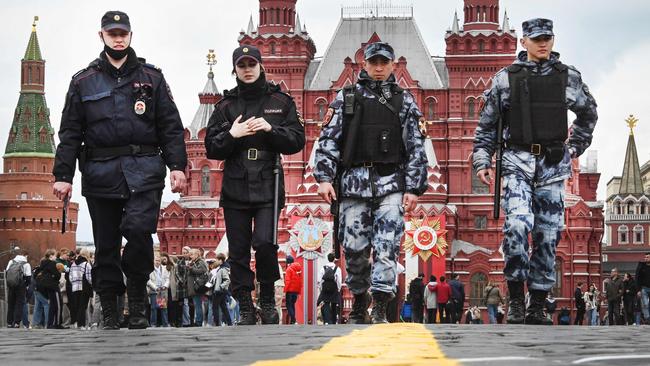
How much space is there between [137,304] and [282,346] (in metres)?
3.48

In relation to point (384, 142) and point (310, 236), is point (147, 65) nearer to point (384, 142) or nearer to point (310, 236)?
point (384, 142)

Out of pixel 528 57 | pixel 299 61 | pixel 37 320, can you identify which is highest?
pixel 299 61

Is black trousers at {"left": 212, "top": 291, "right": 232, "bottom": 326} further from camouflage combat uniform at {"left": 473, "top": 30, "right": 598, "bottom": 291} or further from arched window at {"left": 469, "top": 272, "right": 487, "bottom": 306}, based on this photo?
arched window at {"left": 469, "top": 272, "right": 487, "bottom": 306}

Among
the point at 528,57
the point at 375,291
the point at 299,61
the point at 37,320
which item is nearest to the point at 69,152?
the point at 375,291

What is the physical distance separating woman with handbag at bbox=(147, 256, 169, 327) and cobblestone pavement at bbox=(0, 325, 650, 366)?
13745 millimetres

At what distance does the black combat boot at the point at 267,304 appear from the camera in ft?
33.8

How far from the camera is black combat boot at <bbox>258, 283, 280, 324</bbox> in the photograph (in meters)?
10.3

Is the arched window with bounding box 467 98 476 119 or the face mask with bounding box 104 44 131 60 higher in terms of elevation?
the arched window with bounding box 467 98 476 119

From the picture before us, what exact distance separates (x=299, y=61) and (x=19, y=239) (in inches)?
2284

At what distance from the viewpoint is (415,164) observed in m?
10.4

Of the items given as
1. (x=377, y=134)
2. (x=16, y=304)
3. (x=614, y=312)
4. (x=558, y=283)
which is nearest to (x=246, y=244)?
(x=377, y=134)

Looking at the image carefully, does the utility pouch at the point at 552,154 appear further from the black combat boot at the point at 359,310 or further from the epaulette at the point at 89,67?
the epaulette at the point at 89,67

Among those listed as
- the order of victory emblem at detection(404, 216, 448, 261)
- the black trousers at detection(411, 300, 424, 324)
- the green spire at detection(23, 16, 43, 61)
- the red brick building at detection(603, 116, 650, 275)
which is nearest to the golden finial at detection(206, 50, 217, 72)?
the order of victory emblem at detection(404, 216, 448, 261)

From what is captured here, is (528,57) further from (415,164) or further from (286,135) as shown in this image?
(286,135)
